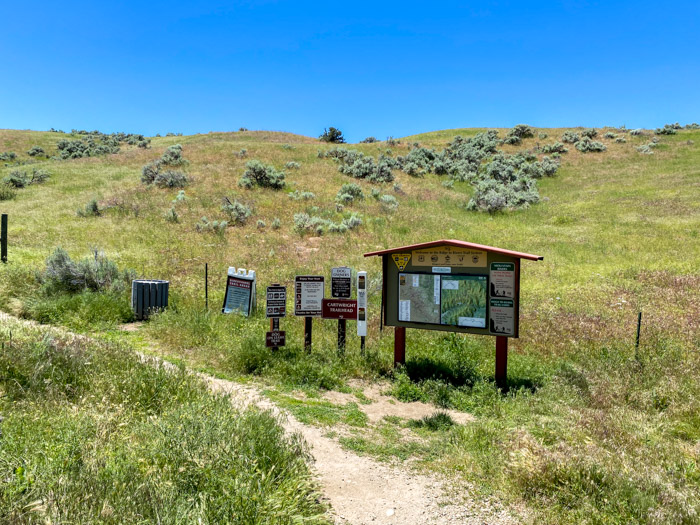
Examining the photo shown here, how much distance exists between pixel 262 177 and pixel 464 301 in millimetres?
21285

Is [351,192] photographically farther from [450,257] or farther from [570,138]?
[570,138]

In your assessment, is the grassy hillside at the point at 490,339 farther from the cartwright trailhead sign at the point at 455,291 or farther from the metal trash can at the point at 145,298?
the cartwright trailhead sign at the point at 455,291

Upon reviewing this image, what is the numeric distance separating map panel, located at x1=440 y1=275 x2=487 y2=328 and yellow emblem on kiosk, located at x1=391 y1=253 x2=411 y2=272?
714 mm

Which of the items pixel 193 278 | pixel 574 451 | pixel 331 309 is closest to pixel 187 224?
pixel 193 278

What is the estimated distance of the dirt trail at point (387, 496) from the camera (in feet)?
11.6

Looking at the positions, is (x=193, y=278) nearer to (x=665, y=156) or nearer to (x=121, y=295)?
(x=121, y=295)

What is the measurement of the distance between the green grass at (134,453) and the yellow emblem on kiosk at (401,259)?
396 cm

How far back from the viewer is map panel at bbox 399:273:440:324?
7484 mm

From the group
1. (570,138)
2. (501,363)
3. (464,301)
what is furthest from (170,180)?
(570,138)

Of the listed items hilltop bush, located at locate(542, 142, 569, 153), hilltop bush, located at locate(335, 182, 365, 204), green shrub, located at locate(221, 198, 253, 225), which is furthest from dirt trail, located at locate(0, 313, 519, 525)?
hilltop bush, located at locate(542, 142, 569, 153)

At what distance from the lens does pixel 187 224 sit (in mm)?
19219

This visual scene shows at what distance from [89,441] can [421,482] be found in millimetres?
2923

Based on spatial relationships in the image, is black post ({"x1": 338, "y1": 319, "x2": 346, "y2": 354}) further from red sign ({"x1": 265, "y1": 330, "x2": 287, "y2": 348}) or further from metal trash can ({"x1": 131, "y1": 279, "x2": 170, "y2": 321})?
metal trash can ({"x1": 131, "y1": 279, "x2": 170, "y2": 321})

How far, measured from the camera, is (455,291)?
7340 mm
